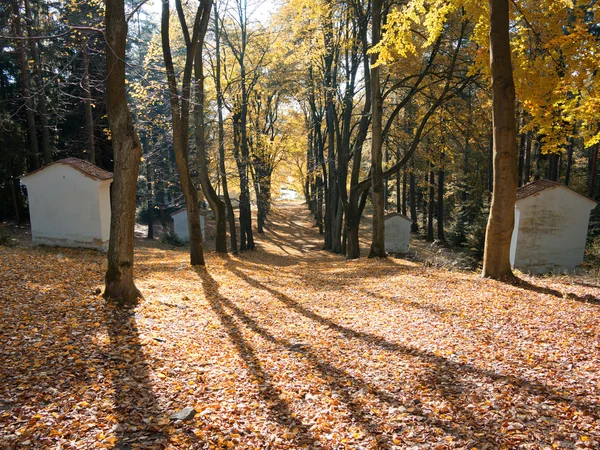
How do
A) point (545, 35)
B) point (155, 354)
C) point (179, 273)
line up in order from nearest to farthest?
1. point (155, 354)
2. point (545, 35)
3. point (179, 273)

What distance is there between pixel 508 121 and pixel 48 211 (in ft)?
A: 44.8

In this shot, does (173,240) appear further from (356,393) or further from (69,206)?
(356,393)

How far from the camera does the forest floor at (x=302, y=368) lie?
312cm

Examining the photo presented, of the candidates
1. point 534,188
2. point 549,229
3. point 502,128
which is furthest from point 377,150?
point 549,229

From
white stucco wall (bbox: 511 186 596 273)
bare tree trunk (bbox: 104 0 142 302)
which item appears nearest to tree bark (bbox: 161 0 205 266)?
bare tree trunk (bbox: 104 0 142 302)

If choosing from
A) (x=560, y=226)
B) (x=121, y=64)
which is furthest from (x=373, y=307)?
(x=560, y=226)

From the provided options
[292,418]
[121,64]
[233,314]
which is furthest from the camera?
[233,314]

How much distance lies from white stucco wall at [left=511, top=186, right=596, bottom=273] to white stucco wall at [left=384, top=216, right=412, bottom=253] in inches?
291

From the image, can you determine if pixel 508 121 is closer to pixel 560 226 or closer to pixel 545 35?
pixel 545 35

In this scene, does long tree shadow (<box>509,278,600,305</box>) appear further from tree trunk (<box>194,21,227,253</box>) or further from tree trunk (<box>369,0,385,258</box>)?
tree trunk (<box>194,21,227,253</box>)

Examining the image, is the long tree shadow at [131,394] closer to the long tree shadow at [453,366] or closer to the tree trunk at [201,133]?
the long tree shadow at [453,366]

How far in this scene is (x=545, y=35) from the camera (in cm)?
880

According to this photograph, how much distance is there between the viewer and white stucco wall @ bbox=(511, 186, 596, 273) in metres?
12.7

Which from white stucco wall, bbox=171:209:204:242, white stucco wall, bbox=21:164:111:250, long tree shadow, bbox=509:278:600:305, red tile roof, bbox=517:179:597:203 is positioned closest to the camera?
long tree shadow, bbox=509:278:600:305
